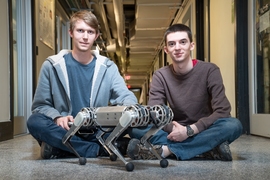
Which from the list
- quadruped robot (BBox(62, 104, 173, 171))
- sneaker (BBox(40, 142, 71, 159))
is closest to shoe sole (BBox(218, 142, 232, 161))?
quadruped robot (BBox(62, 104, 173, 171))

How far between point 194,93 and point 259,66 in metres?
1.79

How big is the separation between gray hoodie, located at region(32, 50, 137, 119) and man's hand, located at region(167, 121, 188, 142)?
0.32 metres

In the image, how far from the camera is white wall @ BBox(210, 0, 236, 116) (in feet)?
13.6

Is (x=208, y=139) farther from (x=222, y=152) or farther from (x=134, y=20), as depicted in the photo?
(x=134, y=20)

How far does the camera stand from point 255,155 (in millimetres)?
2205

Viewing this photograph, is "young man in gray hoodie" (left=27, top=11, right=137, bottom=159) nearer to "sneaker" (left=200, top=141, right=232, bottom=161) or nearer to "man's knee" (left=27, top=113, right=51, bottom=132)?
"man's knee" (left=27, top=113, right=51, bottom=132)

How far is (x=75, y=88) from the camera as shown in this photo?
2188 millimetres

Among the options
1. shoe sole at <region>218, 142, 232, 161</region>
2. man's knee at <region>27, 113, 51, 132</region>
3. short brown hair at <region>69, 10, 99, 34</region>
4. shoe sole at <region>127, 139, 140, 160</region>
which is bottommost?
shoe sole at <region>218, 142, 232, 161</region>

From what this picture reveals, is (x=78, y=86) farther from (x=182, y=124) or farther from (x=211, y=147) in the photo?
(x=211, y=147)

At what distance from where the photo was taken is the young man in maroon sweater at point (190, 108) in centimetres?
195

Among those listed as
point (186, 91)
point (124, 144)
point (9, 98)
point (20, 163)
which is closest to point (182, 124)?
point (186, 91)

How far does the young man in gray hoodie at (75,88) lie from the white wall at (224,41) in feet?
7.28

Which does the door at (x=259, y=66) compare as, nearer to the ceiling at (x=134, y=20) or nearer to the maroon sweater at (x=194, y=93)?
the maroon sweater at (x=194, y=93)

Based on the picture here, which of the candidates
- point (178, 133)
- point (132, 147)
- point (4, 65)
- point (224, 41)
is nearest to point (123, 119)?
point (132, 147)
